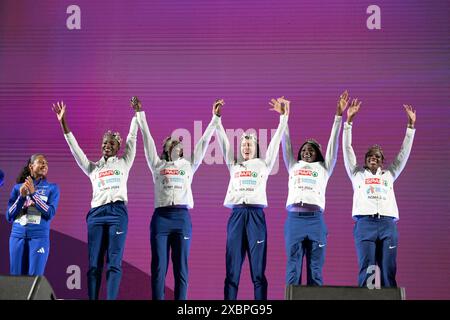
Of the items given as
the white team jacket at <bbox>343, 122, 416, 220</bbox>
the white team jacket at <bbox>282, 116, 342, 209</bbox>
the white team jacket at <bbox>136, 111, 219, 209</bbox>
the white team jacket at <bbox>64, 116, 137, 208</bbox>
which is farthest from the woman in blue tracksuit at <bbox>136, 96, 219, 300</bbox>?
the white team jacket at <bbox>343, 122, 416, 220</bbox>

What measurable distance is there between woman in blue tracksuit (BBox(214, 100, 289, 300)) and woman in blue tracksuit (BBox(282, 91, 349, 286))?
0.19 metres

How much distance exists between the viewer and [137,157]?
689 cm

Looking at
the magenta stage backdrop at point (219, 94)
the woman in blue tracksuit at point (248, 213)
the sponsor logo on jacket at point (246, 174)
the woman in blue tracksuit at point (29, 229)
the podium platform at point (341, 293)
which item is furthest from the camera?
the magenta stage backdrop at point (219, 94)

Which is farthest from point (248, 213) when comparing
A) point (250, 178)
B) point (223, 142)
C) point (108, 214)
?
point (108, 214)

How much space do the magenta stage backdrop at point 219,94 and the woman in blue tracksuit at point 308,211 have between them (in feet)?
3.71

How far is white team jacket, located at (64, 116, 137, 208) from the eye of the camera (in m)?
5.46

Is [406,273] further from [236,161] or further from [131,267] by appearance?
[131,267]

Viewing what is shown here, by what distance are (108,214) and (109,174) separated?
0.33 meters

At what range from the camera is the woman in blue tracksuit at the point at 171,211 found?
5.28m

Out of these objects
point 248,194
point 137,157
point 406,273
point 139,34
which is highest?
point 139,34

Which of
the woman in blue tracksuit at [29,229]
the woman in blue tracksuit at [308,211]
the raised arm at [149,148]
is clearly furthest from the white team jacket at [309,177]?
the woman in blue tracksuit at [29,229]

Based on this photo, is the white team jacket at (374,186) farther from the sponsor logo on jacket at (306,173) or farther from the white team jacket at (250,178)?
the white team jacket at (250,178)
